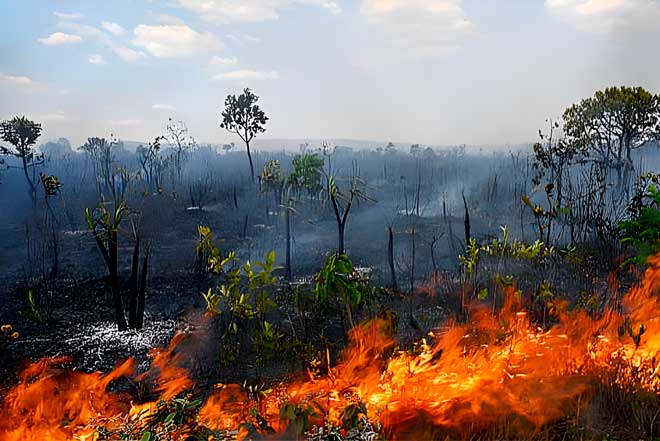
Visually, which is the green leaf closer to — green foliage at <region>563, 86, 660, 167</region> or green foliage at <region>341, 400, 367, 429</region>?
green foliage at <region>341, 400, 367, 429</region>

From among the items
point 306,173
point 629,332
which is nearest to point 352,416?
point 629,332

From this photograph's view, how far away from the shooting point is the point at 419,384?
4.56m

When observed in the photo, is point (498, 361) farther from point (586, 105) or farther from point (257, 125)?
point (257, 125)

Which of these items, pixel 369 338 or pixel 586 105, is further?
pixel 586 105

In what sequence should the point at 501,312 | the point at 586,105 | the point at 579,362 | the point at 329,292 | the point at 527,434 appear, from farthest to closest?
the point at 586,105 < the point at 501,312 < the point at 329,292 < the point at 579,362 < the point at 527,434

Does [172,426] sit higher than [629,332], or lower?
lower

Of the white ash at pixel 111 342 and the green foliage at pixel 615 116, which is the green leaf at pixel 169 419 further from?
the green foliage at pixel 615 116

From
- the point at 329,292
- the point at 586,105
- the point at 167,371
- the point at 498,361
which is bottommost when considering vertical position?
the point at 167,371

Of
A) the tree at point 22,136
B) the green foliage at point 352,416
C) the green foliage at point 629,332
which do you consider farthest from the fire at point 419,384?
the tree at point 22,136

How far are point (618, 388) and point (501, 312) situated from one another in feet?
9.91

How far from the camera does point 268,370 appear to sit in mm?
6078

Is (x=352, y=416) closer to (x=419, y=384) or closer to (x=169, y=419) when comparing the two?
(x=419, y=384)

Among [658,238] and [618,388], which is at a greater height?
[658,238]

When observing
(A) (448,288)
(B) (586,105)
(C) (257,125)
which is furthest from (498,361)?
(C) (257,125)
